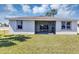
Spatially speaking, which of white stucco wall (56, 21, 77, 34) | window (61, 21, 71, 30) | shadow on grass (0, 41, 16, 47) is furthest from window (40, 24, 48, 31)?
shadow on grass (0, 41, 16, 47)

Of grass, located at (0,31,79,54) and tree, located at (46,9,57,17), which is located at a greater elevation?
tree, located at (46,9,57,17)

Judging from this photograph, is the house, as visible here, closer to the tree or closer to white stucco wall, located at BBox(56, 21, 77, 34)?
white stucco wall, located at BBox(56, 21, 77, 34)

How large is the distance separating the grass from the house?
0.18m

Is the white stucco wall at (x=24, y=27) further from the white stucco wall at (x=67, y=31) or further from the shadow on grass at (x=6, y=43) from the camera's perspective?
the white stucco wall at (x=67, y=31)

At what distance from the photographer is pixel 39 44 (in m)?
10.5

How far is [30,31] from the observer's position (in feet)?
34.7

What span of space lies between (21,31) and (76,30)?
1888 millimetres

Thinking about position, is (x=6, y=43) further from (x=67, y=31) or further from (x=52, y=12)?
(x=67, y=31)

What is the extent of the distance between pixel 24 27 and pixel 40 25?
560 millimetres

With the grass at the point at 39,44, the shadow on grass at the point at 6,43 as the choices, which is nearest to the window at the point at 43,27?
the grass at the point at 39,44

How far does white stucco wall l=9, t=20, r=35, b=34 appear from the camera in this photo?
34.6 feet
